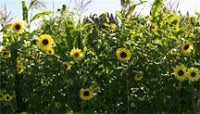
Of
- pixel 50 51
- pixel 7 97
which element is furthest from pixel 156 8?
pixel 7 97

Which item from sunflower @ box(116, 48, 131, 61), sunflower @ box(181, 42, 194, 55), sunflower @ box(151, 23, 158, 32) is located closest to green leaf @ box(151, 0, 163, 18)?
sunflower @ box(151, 23, 158, 32)

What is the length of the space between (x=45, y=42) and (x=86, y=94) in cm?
70

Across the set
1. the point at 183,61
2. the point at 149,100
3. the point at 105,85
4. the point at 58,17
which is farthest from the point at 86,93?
the point at 58,17


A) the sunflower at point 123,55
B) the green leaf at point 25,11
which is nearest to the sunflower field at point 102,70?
the sunflower at point 123,55

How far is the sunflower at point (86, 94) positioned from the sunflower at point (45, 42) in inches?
23.7

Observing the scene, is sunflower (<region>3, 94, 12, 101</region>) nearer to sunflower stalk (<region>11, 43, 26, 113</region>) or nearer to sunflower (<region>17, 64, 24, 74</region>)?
sunflower stalk (<region>11, 43, 26, 113</region>)

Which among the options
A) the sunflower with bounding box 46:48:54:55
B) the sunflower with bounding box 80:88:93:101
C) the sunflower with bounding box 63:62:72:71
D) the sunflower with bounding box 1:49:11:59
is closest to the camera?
the sunflower with bounding box 80:88:93:101

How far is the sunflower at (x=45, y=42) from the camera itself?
3.90m

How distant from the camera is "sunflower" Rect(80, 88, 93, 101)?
3.57 meters

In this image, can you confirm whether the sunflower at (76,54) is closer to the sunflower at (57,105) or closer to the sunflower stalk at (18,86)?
the sunflower at (57,105)

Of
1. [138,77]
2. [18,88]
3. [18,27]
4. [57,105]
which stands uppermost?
[18,27]

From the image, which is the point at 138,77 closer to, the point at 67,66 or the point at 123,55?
the point at 123,55

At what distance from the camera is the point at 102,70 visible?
3.84 m

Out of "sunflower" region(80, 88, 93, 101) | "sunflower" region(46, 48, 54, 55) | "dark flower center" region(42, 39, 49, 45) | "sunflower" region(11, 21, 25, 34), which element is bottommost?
"sunflower" region(80, 88, 93, 101)
